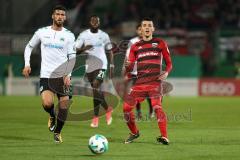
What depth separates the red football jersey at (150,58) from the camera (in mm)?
12264

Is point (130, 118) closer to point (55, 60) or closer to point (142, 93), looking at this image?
point (142, 93)

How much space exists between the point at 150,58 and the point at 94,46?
5124mm

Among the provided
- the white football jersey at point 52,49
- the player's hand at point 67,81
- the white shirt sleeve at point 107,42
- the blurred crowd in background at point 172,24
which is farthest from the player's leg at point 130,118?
the blurred crowd in background at point 172,24

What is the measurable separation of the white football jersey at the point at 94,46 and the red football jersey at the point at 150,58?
15.4 feet

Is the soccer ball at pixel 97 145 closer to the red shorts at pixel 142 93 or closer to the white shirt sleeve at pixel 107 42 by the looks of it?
the red shorts at pixel 142 93

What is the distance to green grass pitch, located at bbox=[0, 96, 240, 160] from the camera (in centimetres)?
1052

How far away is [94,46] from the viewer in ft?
56.5

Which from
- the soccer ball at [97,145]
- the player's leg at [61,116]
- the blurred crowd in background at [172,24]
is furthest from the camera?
the blurred crowd in background at [172,24]

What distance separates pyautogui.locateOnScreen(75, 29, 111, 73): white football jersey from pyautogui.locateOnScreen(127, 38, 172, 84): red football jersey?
469 cm

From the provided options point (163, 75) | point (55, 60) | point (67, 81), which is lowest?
point (67, 81)

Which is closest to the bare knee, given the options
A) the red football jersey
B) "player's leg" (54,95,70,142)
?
"player's leg" (54,95,70,142)

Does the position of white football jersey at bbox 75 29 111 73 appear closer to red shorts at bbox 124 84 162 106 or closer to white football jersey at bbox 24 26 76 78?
white football jersey at bbox 24 26 76 78

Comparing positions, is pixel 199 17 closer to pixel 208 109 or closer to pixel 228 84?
pixel 228 84

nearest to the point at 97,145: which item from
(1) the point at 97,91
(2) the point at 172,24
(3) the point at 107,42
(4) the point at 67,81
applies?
(4) the point at 67,81
